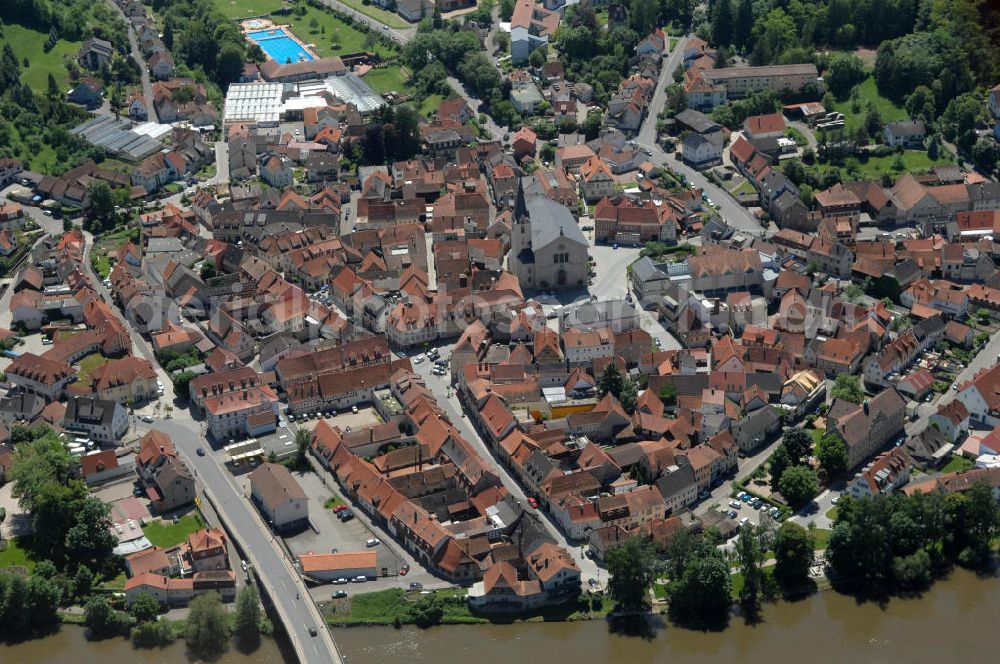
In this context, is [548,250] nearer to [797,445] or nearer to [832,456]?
[797,445]

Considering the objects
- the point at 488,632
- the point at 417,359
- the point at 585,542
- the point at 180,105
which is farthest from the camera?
the point at 180,105

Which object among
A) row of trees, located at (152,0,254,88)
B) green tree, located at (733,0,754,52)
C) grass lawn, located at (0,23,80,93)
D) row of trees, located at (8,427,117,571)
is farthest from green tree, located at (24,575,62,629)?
green tree, located at (733,0,754,52)

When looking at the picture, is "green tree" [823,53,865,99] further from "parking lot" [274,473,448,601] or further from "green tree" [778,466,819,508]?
"parking lot" [274,473,448,601]

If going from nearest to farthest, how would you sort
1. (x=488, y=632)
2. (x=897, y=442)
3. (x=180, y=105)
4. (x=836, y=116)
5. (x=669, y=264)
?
(x=488, y=632) < (x=897, y=442) < (x=669, y=264) < (x=836, y=116) < (x=180, y=105)

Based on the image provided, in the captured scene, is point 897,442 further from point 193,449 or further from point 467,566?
point 193,449

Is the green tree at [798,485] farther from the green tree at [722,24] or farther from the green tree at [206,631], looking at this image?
the green tree at [722,24]

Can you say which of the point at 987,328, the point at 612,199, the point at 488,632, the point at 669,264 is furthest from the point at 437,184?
the point at 488,632

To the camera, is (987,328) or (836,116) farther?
(836,116)

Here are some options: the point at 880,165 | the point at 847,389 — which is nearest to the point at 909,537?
the point at 847,389

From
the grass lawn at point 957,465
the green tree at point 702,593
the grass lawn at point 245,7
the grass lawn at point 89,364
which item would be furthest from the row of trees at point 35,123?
the grass lawn at point 957,465
